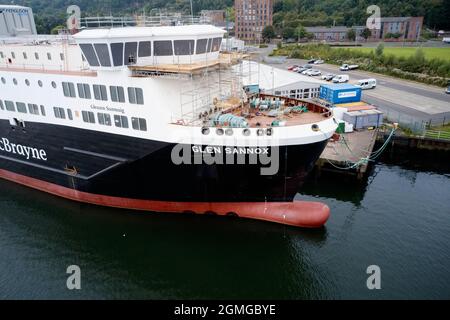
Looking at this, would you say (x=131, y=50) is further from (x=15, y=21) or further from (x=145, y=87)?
(x=15, y=21)

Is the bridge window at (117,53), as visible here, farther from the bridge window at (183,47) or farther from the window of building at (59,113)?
the window of building at (59,113)

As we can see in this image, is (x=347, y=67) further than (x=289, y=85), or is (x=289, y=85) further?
(x=347, y=67)

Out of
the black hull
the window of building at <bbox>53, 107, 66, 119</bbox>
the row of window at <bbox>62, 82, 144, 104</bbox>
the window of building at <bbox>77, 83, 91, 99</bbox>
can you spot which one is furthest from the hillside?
the window of building at <bbox>77, 83, 91, 99</bbox>

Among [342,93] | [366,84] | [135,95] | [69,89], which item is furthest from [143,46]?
[366,84]

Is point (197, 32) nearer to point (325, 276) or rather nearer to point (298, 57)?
point (325, 276)

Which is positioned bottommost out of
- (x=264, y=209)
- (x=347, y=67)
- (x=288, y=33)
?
(x=264, y=209)

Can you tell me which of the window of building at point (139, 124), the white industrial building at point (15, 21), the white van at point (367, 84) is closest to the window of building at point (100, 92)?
the window of building at point (139, 124)

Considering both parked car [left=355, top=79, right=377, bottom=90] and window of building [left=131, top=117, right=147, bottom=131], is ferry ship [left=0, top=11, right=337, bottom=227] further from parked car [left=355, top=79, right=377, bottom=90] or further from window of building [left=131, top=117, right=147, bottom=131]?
parked car [left=355, top=79, right=377, bottom=90]
